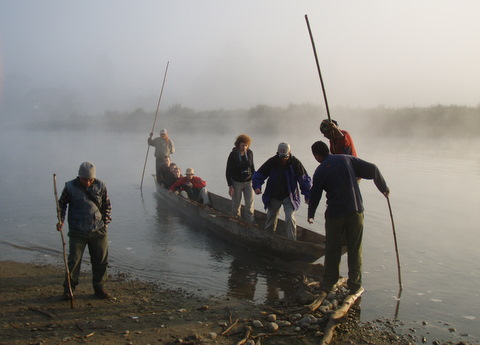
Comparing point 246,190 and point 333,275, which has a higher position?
point 246,190

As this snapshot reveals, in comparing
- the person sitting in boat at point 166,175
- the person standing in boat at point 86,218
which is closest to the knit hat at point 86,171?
the person standing in boat at point 86,218

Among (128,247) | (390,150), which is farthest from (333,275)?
(390,150)

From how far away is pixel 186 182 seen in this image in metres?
13.0

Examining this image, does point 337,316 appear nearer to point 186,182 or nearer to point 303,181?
point 303,181

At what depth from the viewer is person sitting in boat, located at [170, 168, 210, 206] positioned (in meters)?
12.6

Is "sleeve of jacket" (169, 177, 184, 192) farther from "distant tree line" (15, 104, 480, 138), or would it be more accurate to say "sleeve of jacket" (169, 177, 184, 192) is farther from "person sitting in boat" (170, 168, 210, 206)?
"distant tree line" (15, 104, 480, 138)

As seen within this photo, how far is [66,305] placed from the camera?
6172 millimetres

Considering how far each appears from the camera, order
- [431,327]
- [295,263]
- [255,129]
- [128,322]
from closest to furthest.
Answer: [128,322], [431,327], [295,263], [255,129]

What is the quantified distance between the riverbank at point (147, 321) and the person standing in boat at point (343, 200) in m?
0.81

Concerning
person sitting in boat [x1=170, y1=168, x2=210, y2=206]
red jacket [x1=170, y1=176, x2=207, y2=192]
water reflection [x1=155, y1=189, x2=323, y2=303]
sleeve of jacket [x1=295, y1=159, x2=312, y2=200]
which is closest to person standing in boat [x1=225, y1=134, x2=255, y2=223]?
water reflection [x1=155, y1=189, x2=323, y2=303]

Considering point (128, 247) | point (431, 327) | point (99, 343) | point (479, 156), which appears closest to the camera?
point (99, 343)

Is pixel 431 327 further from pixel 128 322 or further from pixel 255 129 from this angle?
pixel 255 129

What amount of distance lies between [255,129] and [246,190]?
46627mm

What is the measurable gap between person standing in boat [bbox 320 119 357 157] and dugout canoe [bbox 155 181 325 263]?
1.59 m
